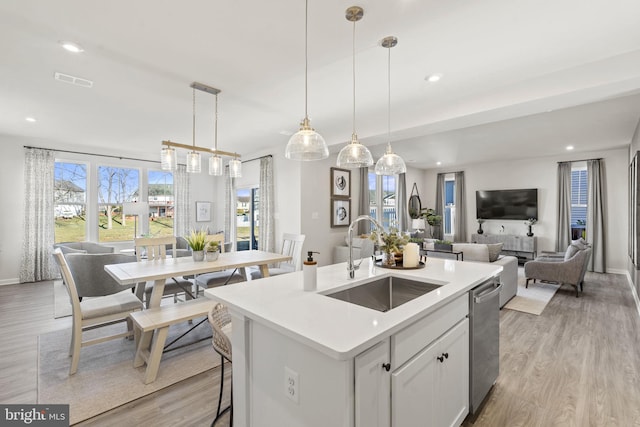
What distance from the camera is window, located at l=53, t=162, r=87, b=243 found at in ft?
19.2

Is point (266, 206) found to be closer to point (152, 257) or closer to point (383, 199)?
point (152, 257)

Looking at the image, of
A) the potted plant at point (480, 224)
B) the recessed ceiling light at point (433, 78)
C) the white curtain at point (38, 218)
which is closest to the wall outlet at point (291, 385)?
the recessed ceiling light at point (433, 78)

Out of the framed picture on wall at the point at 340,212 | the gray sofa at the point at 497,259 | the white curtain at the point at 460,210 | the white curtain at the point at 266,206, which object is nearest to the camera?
the gray sofa at the point at 497,259

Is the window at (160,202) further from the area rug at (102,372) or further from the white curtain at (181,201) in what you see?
the area rug at (102,372)

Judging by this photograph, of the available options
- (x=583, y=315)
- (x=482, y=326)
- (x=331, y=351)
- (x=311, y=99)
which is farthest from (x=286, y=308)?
(x=583, y=315)

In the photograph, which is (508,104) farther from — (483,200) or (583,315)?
(483,200)

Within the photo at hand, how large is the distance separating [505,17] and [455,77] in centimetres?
91

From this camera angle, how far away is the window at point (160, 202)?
22.8 feet

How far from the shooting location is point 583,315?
151 inches

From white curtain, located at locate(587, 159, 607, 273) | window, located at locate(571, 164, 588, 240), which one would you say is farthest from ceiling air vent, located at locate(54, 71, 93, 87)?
window, located at locate(571, 164, 588, 240)

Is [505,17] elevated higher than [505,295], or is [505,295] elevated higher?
[505,17]

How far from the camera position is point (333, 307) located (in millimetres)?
1429

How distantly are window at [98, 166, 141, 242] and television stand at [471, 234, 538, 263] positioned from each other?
8720mm

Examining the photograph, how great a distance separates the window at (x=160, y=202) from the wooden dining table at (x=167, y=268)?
4.14m
